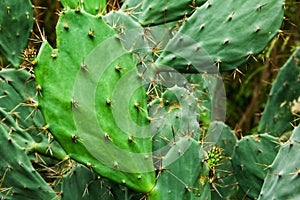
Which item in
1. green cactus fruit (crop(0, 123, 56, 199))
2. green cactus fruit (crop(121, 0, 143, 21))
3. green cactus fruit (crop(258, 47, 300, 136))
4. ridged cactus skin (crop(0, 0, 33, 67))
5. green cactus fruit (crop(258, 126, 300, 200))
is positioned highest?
green cactus fruit (crop(121, 0, 143, 21))

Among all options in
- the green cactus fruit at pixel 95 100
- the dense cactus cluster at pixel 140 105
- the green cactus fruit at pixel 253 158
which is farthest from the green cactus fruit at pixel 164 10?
the green cactus fruit at pixel 253 158

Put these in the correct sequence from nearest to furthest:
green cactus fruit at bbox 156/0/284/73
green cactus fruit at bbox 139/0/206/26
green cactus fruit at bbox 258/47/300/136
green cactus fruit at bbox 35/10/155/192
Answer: green cactus fruit at bbox 35/10/155/192 < green cactus fruit at bbox 156/0/284/73 < green cactus fruit at bbox 139/0/206/26 < green cactus fruit at bbox 258/47/300/136

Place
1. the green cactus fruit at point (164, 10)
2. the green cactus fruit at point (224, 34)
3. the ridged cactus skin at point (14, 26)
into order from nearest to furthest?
the green cactus fruit at point (224, 34) → the green cactus fruit at point (164, 10) → the ridged cactus skin at point (14, 26)

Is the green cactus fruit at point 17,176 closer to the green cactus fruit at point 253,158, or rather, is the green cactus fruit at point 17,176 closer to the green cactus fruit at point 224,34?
the green cactus fruit at point 224,34

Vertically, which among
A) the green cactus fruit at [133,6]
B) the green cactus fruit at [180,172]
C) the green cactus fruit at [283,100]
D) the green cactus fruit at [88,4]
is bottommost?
the green cactus fruit at [283,100]

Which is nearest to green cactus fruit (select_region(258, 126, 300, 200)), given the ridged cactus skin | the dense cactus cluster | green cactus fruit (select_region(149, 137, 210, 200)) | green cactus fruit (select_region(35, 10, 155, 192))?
the dense cactus cluster

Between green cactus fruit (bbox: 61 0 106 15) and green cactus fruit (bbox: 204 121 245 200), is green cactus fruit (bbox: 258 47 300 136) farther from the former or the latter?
green cactus fruit (bbox: 61 0 106 15)

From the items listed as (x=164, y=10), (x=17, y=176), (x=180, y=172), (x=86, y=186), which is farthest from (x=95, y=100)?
(x=17, y=176)

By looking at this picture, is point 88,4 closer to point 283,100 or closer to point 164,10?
point 164,10
